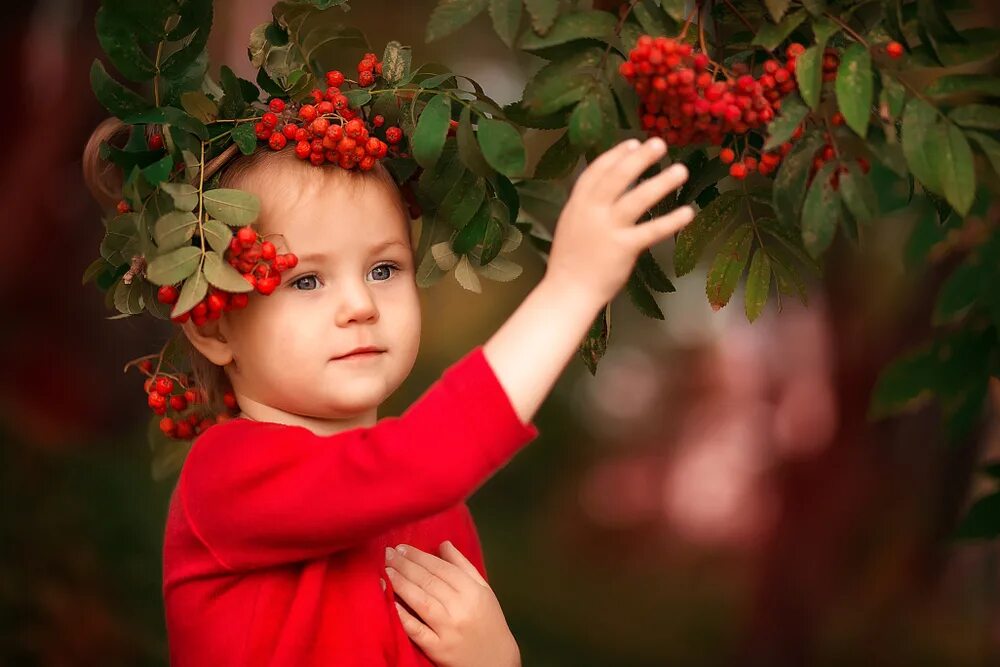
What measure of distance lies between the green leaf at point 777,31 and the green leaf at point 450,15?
0.31 metres

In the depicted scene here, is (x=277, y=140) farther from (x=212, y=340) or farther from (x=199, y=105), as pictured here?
(x=212, y=340)

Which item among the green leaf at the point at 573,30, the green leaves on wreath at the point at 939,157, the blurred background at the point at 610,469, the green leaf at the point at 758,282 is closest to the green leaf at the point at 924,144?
the green leaves on wreath at the point at 939,157

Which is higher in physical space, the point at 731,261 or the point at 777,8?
the point at 777,8

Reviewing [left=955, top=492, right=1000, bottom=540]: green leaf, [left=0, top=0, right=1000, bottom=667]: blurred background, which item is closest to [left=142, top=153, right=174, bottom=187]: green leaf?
[left=955, top=492, right=1000, bottom=540]: green leaf

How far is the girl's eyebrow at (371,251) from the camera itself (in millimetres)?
1288

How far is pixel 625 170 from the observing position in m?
1.11

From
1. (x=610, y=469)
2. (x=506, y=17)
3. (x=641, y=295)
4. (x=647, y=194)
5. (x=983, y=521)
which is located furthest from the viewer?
(x=610, y=469)

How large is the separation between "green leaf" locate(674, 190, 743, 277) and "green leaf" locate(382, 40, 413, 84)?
1.34ft

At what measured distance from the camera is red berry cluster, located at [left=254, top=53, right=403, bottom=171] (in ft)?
4.27

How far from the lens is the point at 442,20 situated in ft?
4.03

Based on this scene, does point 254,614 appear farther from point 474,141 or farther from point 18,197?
point 18,197

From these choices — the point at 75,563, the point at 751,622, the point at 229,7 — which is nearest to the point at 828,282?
the point at 751,622

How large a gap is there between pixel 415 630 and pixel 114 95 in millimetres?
737

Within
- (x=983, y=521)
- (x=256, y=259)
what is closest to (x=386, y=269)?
(x=256, y=259)
